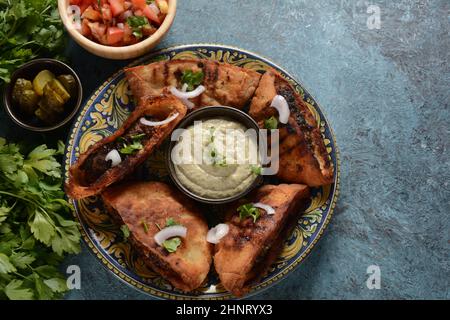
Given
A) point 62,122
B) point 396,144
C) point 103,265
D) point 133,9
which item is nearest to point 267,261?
point 103,265

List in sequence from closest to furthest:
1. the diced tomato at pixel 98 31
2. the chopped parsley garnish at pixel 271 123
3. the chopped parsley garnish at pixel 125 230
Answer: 1. the chopped parsley garnish at pixel 125 230
2. the chopped parsley garnish at pixel 271 123
3. the diced tomato at pixel 98 31

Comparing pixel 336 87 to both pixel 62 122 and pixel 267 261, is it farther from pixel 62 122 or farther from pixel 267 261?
pixel 62 122

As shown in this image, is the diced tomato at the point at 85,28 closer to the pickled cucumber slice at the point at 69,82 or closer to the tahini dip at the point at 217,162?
the pickled cucumber slice at the point at 69,82

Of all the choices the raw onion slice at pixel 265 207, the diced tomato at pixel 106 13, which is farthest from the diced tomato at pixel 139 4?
the raw onion slice at pixel 265 207

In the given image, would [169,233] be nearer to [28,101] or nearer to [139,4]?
[28,101]

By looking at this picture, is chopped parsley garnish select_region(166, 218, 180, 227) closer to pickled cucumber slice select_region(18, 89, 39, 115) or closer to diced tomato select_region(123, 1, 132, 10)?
pickled cucumber slice select_region(18, 89, 39, 115)

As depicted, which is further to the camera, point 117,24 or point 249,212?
point 117,24

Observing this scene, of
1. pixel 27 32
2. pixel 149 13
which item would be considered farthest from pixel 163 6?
pixel 27 32
